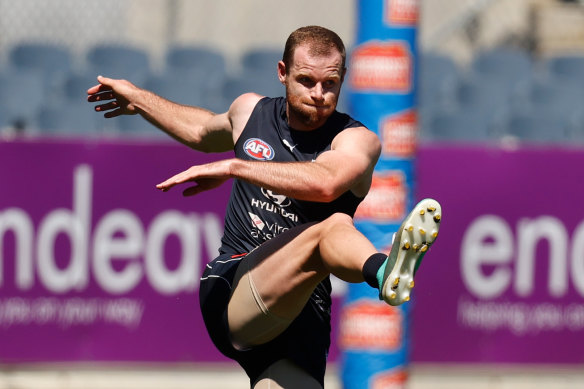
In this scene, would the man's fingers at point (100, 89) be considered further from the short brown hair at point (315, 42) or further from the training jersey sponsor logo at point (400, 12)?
the training jersey sponsor logo at point (400, 12)

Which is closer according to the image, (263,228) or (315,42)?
(315,42)

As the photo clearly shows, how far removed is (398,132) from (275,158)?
6.66ft

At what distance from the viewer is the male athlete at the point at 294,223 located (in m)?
4.43

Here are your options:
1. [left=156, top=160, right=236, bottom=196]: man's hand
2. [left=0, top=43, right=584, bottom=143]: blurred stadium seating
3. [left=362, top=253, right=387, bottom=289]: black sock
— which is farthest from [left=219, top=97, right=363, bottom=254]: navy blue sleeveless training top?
[left=0, top=43, right=584, bottom=143]: blurred stadium seating

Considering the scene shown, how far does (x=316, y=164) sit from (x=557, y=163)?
18.5ft

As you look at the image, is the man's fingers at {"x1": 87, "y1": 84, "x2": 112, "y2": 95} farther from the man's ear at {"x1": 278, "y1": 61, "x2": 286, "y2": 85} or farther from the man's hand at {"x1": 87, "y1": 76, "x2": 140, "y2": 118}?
the man's ear at {"x1": 278, "y1": 61, "x2": 286, "y2": 85}

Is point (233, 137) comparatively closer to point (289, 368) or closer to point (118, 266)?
point (289, 368)

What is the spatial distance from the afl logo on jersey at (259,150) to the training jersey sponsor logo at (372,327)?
7.25 ft

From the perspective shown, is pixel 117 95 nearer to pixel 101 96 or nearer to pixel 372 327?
pixel 101 96

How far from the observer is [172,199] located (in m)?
9.34

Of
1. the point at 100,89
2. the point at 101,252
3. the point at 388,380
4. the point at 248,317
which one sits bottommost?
the point at 388,380

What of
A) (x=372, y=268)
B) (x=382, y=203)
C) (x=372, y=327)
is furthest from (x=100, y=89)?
(x=372, y=327)

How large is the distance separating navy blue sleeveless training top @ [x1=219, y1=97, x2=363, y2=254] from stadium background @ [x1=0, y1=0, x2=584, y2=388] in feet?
14.9

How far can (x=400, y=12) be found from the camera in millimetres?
6816
